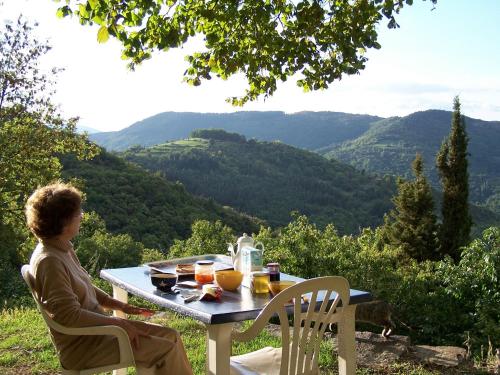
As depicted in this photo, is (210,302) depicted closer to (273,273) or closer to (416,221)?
(273,273)

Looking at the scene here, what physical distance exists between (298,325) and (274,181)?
43983mm

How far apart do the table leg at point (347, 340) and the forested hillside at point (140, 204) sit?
17703mm

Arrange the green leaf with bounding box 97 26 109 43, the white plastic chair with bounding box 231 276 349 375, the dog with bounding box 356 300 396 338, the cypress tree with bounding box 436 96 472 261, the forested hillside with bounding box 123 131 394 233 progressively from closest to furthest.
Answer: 1. the white plastic chair with bounding box 231 276 349 375
2. the green leaf with bounding box 97 26 109 43
3. the dog with bounding box 356 300 396 338
4. the cypress tree with bounding box 436 96 472 261
5. the forested hillside with bounding box 123 131 394 233

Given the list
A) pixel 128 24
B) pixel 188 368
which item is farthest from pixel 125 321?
pixel 128 24

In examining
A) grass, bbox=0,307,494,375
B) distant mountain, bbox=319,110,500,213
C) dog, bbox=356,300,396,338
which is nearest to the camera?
grass, bbox=0,307,494,375

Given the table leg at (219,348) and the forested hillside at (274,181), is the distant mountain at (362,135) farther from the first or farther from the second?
the table leg at (219,348)

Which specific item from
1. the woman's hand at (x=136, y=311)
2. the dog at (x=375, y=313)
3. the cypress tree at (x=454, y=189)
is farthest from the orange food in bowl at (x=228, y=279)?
the cypress tree at (x=454, y=189)

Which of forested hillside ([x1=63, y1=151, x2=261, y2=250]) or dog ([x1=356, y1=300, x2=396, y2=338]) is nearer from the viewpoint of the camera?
dog ([x1=356, y1=300, x2=396, y2=338])

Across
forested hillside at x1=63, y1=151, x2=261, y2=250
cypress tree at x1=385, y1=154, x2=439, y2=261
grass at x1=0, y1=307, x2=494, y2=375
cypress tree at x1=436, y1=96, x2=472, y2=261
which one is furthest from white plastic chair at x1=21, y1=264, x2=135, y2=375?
cypress tree at x1=436, y1=96, x2=472, y2=261

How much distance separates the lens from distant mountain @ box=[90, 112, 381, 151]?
88812mm

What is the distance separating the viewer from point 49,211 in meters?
2.41

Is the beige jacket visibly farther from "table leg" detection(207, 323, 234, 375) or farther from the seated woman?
"table leg" detection(207, 323, 234, 375)

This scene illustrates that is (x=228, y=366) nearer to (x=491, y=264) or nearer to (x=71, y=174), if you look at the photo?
(x=491, y=264)

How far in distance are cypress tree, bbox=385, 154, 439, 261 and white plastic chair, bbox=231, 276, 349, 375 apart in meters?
19.1
